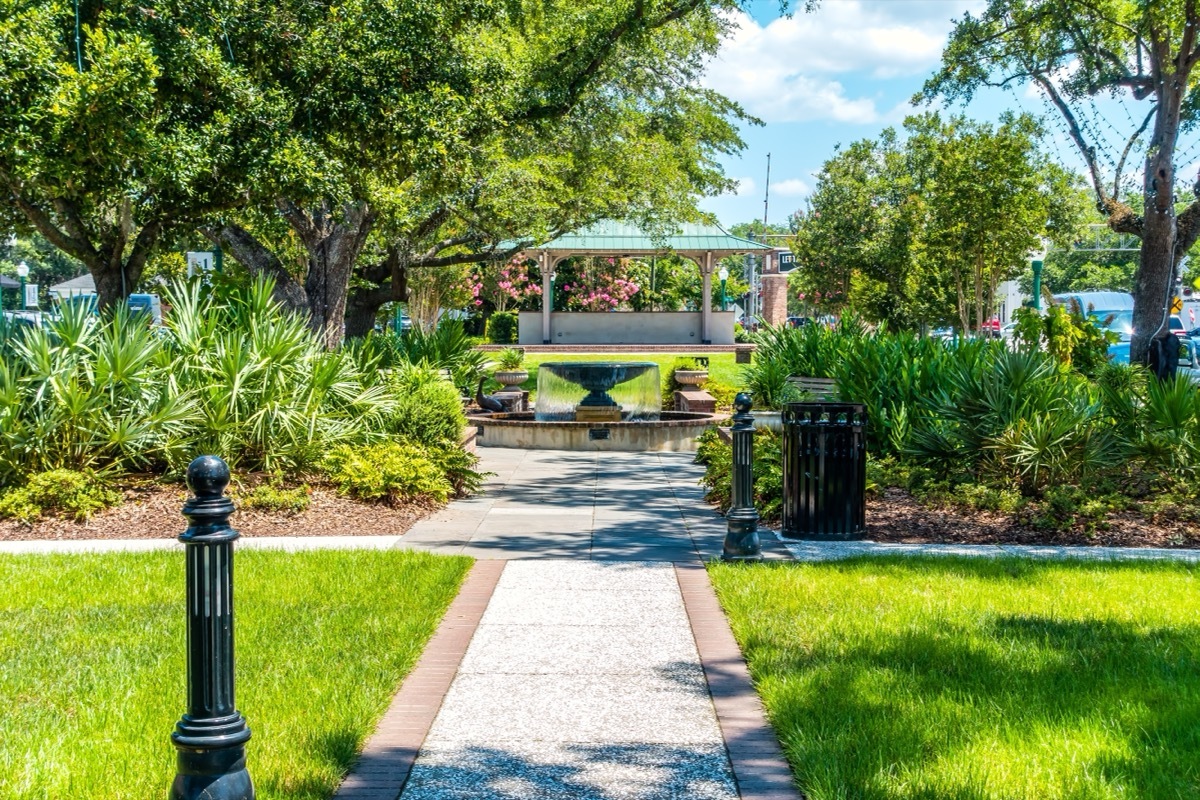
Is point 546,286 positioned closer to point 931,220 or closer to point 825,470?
point 931,220

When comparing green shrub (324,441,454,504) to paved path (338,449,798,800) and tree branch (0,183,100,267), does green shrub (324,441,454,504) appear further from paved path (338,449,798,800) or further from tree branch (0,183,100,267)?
tree branch (0,183,100,267)

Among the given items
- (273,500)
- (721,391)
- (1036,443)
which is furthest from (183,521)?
(721,391)

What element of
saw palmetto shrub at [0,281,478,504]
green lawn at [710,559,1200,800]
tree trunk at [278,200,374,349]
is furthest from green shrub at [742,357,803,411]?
green lawn at [710,559,1200,800]

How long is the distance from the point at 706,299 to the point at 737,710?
38.1 meters

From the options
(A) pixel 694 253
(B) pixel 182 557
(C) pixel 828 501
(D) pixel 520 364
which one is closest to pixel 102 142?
(B) pixel 182 557

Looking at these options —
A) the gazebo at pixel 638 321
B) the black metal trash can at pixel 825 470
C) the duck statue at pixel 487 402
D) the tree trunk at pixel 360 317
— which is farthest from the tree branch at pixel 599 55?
the gazebo at pixel 638 321

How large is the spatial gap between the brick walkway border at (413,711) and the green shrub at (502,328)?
42.1 metres

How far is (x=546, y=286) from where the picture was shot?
42.3 metres

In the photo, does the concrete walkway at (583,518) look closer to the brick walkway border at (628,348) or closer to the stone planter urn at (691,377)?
the stone planter urn at (691,377)

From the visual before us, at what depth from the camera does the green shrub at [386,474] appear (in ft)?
37.4

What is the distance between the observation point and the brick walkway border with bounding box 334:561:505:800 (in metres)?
4.59

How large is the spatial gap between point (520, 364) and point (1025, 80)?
41.0 ft

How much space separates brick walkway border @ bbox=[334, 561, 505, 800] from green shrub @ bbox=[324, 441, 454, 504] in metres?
3.60

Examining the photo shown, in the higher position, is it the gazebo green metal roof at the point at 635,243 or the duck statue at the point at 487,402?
the gazebo green metal roof at the point at 635,243
